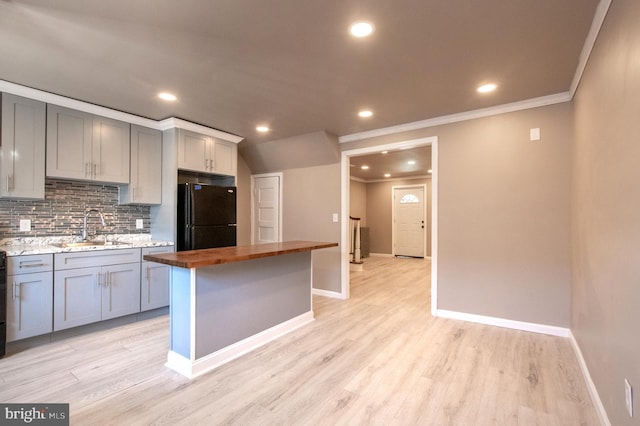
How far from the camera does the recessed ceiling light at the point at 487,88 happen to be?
2.69 m

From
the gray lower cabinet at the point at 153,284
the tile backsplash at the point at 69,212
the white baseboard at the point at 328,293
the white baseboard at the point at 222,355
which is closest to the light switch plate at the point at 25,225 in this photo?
the tile backsplash at the point at 69,212

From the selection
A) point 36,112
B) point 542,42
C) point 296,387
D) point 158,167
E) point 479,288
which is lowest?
point 296,387

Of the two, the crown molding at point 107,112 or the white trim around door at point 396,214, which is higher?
the crown molding at point 107,112

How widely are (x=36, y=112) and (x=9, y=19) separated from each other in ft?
4.31

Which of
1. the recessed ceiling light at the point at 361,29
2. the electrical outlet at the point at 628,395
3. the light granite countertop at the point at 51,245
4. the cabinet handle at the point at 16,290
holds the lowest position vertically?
the electrical outlet at the point at 628,395

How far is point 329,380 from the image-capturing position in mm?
2143

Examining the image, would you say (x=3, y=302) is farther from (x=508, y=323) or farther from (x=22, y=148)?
(x=508, y=323)

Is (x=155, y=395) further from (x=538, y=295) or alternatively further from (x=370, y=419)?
(x=538, y=295)

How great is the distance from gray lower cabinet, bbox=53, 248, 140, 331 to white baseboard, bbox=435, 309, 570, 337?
137 inches

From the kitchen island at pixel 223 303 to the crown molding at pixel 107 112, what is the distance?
6.38 ft

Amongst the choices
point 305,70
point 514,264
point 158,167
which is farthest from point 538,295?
point 158,167

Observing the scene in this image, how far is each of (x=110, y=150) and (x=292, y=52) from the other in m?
2.46

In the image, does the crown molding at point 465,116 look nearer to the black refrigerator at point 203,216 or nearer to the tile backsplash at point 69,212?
the black refrigerator at point 203,216

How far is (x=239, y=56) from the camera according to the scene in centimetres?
221
